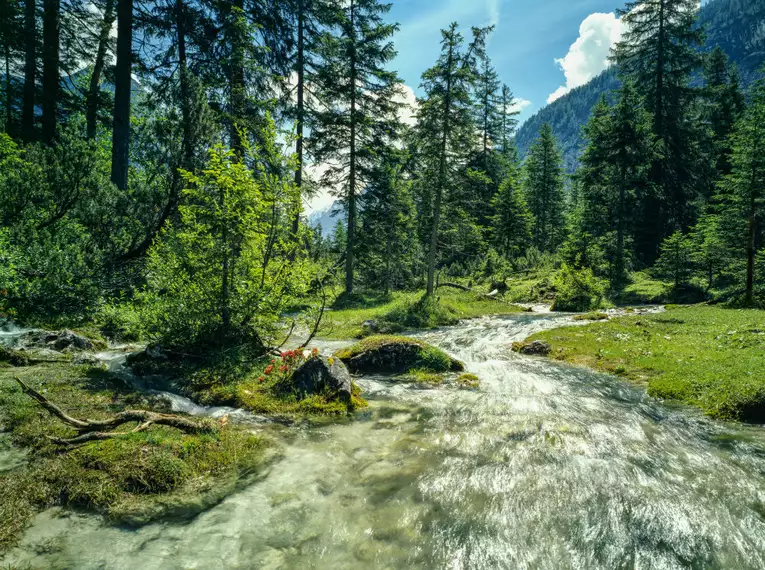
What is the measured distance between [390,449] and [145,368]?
646cm

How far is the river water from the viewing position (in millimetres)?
3926

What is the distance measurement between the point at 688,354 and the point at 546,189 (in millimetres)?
48056

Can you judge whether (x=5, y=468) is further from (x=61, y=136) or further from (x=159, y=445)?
(x=61, y=136)

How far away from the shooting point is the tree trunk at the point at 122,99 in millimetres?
13625

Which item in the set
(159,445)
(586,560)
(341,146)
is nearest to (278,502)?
(159,445)

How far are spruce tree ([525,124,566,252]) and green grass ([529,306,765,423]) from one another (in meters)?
36.2

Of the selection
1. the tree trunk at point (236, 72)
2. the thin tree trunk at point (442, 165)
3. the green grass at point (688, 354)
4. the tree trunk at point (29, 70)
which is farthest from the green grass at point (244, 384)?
the thin tree trunk at point (442, 165)

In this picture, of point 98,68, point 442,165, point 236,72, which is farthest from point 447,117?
point 98,68

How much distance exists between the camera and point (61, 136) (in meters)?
9.63

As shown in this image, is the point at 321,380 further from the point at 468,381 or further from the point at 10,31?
the point at 10,31

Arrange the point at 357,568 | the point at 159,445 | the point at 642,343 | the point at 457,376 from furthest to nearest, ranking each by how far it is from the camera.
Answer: the point at 642,343, the point at 457,376, the point at 159,445, the point at 357,568

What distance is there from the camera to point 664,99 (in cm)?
4053

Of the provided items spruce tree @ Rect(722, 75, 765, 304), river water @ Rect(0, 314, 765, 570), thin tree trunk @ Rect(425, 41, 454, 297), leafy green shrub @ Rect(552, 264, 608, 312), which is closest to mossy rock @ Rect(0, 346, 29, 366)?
river water @ Rect(0, 314, 765, 570)

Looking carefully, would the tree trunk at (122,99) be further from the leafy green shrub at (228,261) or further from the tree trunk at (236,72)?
the leafy green shrub at (228,261)
